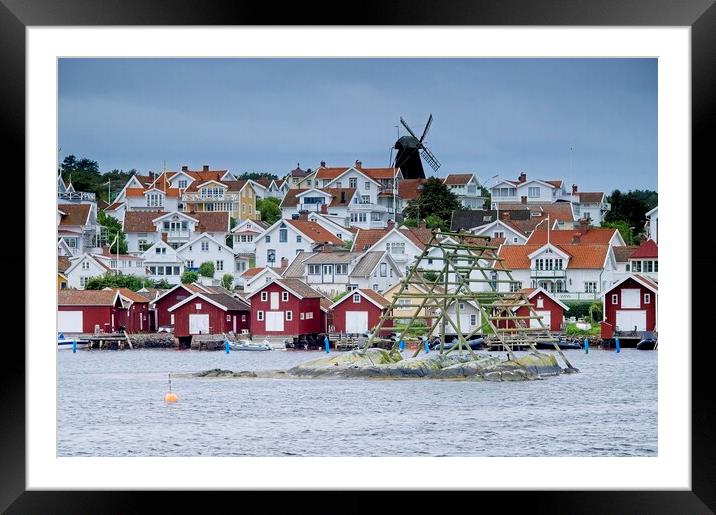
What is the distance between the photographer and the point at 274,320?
2750 cm

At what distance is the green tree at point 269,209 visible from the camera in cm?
3456

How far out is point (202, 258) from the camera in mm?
31953

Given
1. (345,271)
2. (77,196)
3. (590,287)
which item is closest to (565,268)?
(590,287)

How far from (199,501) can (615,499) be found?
1.59 m

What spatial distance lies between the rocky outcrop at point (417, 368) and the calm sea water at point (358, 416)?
0.22 m

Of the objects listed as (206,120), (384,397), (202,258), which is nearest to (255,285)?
(202,258)

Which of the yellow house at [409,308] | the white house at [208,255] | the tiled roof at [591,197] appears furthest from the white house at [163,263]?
the tiled roof at [591,197]


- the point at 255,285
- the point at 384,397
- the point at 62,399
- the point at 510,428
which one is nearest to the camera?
the point at 510,428

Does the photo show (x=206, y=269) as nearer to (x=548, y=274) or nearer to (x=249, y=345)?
(x=249, y=345)

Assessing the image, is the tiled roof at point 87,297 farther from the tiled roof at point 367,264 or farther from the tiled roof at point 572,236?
the tiled roof at point 572,236

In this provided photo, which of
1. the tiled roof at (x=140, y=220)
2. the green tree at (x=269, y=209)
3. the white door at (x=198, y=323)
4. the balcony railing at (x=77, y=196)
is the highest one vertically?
the balcony railing at (x=77, y=196)

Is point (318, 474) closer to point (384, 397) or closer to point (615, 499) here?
point (615, 499)

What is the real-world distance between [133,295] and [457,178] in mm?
9615

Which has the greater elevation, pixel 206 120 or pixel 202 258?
pixel 206 120
